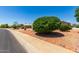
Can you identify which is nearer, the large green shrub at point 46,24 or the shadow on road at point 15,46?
the shadow on road at point 15,46

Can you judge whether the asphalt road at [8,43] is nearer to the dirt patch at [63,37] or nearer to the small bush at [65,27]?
the dirt patch at [63,37]

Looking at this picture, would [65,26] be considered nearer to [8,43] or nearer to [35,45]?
[35,45]

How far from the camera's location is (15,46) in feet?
40.4

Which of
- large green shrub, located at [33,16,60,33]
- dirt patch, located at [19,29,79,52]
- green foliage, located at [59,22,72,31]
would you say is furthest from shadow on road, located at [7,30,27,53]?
green foliage, located at [59,22,72,31]

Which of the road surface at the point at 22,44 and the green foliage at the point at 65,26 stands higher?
the green foliage at the point at 65,26

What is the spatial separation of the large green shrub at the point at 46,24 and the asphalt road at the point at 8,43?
1.47m

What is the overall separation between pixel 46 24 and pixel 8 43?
2670mm

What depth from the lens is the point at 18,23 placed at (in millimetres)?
12547

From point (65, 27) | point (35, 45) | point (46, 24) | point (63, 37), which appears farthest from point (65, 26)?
point (35, 45)

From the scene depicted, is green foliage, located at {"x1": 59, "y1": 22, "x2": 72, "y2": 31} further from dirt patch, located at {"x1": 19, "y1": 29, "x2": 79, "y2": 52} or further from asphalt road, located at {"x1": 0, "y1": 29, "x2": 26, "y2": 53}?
asphalt road, located at {"x1": 0, "y1": 29, "x2": 26, "y2": 53}

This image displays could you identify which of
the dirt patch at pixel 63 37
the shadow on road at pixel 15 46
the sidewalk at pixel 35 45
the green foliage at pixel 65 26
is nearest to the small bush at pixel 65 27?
the green foliage at pixel 65 26

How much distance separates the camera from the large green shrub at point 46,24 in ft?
42.0
